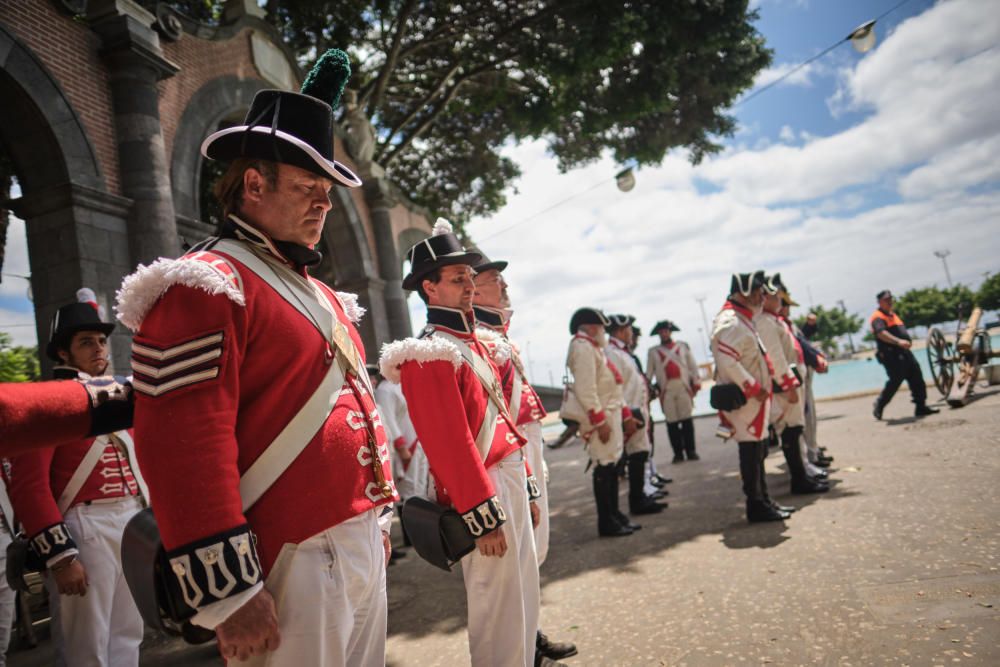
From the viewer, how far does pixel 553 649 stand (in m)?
3.36

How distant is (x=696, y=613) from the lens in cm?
360

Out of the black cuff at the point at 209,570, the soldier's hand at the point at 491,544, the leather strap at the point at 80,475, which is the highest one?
the leather strap at the point at 80,475

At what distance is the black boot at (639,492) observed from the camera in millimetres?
6492

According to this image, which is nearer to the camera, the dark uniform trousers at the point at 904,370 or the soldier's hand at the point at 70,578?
the soldier's hand at the point at 70,578

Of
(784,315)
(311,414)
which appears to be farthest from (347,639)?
(784,315)

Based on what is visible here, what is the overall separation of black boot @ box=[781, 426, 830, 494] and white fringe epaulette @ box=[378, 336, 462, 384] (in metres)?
4.72

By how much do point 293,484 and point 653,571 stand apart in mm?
3706

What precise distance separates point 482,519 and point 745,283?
14.4ft

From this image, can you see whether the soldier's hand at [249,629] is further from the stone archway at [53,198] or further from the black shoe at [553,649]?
the stone archway at [53,198]

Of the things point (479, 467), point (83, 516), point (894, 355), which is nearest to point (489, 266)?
point (479, 467)

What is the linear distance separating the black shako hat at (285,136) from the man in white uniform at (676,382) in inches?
359

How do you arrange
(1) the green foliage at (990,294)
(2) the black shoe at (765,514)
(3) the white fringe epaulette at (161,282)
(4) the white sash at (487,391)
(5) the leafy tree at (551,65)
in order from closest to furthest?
1. (3) the white fringe epaulette at (161,282)
2. (4) the white sash at (487,391)
3. (2) the black shoe at (765,514)
4. (5) the leafy tree at (551,65)
5. (1) the green foliage at (990,294)

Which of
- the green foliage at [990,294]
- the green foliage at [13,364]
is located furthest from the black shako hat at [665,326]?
the green foliage at [990,294]

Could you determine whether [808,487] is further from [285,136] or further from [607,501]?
[285,136]
